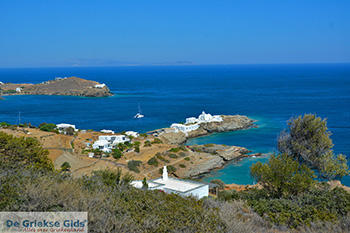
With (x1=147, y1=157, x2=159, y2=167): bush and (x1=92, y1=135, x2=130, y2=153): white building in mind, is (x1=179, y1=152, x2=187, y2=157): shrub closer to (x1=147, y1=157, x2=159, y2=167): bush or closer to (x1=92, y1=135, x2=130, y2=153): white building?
(x1=147, y1=157, x2=159, y2=167): bush

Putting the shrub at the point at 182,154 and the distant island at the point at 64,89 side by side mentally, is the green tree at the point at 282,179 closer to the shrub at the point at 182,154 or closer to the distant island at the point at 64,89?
the shrub at the point at 182,154

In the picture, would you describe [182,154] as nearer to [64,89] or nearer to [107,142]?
[107,142]

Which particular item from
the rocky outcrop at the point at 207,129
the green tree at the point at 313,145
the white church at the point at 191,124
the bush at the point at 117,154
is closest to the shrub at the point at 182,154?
the bush at the point at 117,154

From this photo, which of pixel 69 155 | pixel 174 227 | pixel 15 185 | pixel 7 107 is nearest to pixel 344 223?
pixel 174 227

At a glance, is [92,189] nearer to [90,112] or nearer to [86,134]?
[86,134]

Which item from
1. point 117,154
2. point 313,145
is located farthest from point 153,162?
point 313,145

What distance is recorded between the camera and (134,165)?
89.1 ft

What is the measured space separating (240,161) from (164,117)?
27.9m

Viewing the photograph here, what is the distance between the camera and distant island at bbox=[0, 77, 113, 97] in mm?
100438

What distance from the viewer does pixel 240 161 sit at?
3278 cm

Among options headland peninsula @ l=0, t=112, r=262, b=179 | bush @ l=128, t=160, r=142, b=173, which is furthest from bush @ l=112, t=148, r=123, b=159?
bush @ l=128, t=160, r=142, b=173

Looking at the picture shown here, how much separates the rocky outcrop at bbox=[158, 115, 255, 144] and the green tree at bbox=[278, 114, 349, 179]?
23.5 m

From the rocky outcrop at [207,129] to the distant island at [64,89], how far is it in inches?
2218

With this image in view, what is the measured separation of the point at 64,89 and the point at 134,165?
87264 mm
